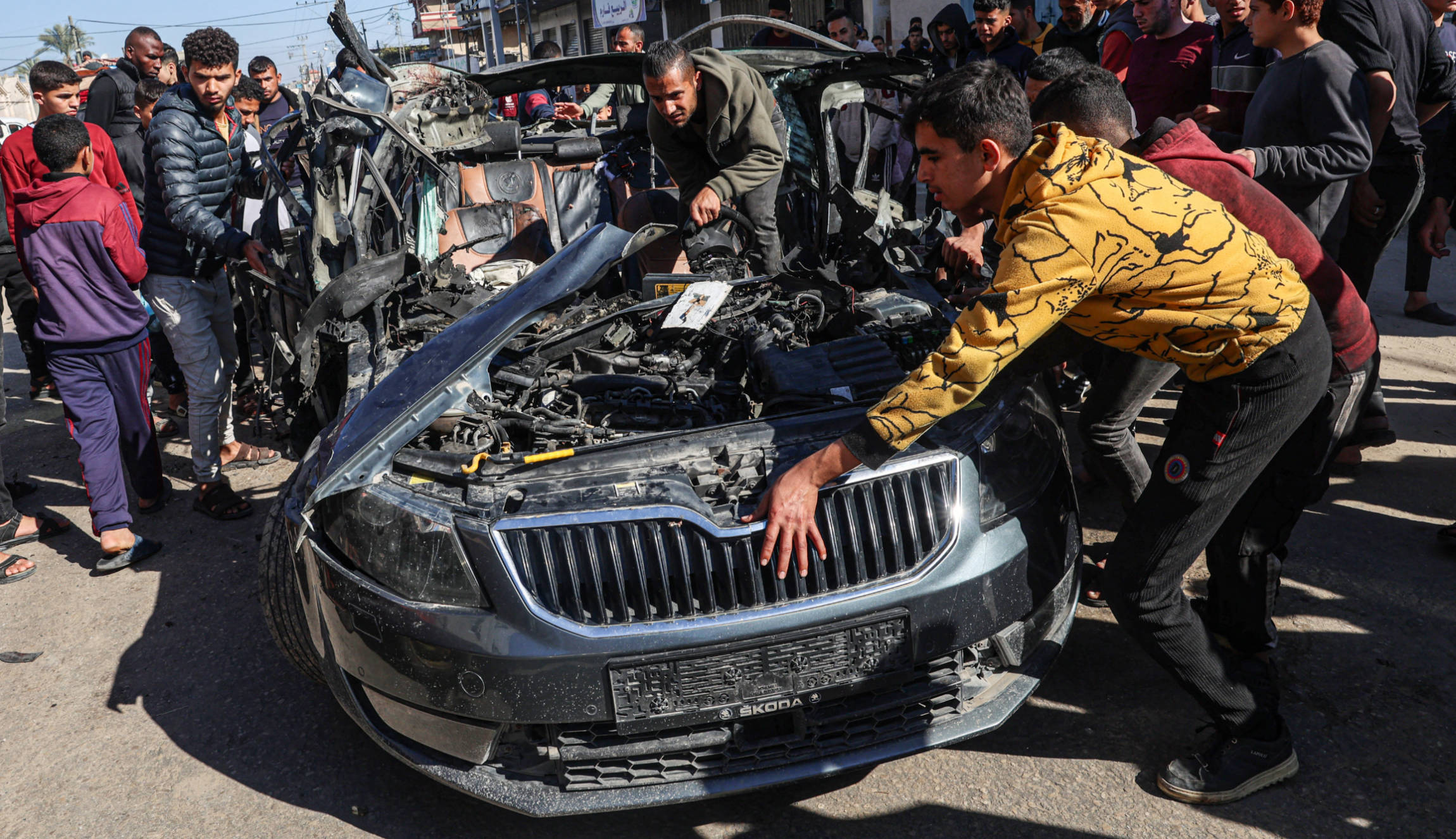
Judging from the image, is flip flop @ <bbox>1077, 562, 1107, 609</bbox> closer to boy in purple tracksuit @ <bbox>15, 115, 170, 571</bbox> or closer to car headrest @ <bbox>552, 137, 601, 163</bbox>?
car headrest @ <bbox>552, 137, 601, 163</bbox>

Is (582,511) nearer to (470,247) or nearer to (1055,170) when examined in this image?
(1055,170)

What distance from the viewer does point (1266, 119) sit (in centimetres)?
342

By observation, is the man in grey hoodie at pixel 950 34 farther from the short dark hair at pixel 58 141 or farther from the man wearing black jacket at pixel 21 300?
the man wearing black jacket at pixel 21 300

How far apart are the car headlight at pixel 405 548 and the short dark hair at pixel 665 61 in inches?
105

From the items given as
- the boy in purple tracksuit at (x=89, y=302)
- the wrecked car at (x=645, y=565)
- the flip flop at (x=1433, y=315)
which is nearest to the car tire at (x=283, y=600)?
the wrecked car at (x=645, y=565)

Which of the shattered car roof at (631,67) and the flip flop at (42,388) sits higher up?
the shattered car roof at (631,67)

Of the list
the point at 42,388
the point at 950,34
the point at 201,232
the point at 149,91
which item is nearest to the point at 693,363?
the point at 201,232

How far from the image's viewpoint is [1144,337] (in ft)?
6.92

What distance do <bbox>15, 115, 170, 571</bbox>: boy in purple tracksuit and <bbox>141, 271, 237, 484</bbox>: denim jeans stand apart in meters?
0.19

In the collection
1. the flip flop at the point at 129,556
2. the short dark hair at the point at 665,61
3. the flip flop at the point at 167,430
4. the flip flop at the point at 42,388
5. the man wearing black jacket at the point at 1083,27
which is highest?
the man wearing black jacket at the point at 1083,27

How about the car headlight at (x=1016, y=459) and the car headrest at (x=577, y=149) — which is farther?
the car headrest at (x=577, y=149)

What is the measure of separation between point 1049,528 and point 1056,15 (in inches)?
366

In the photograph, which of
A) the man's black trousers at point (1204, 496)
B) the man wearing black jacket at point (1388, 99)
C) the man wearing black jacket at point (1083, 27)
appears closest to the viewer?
the man's black trousers at point (1204, 496)

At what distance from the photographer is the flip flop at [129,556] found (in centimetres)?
403
